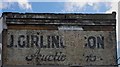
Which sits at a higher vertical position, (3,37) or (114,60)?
(3,37)

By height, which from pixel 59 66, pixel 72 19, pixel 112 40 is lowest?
pixel 59 66

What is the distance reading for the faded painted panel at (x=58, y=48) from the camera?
28.6m

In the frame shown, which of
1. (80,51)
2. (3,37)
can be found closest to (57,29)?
(80,51)

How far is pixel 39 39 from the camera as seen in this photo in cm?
2903

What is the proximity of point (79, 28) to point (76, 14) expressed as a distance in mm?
1274

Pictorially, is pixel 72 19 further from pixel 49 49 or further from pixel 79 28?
pixel 49 49

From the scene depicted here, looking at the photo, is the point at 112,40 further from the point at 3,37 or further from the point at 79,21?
the point at 3,37

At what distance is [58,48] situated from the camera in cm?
2894

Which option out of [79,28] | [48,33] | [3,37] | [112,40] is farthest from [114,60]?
[3,37]

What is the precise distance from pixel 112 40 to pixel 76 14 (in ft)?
12.8

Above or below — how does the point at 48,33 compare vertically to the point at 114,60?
above

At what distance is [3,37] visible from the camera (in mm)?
28922

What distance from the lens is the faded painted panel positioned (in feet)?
93.8

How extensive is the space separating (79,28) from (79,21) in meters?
0.62
